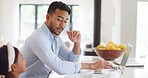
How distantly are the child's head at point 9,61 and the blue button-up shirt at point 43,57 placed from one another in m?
0.49

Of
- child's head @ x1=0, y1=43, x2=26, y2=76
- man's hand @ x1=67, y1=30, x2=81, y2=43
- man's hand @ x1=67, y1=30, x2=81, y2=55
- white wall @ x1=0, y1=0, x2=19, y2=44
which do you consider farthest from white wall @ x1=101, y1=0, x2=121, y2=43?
child's head @ x1=0, y1=43, x2=26, y2=76

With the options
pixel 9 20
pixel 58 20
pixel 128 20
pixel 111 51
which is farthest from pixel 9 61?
pixel 9 20

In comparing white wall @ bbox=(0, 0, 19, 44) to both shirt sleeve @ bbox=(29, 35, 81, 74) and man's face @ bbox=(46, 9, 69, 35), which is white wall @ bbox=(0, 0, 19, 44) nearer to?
man's face @ bbox=(46, 9, 69, 35)

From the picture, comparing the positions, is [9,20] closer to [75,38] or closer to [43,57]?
[75,38]

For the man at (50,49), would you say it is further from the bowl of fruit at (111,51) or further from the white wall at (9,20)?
the white wall at (9,20)

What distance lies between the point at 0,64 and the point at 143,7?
4335 mm

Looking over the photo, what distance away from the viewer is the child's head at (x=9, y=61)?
3.74 ft

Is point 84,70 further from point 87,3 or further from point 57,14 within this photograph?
point 87,3

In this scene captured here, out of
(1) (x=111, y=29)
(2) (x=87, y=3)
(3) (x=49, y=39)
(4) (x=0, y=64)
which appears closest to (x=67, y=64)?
(3) (x=49, y=39)

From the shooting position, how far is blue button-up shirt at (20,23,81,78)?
1725 mm

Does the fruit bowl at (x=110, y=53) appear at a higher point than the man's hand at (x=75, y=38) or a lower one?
lower

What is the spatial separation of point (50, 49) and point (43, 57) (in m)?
0.07

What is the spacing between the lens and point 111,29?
5.75 metres

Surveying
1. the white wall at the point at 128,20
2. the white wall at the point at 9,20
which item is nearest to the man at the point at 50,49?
the white wall at the point at 128,20
